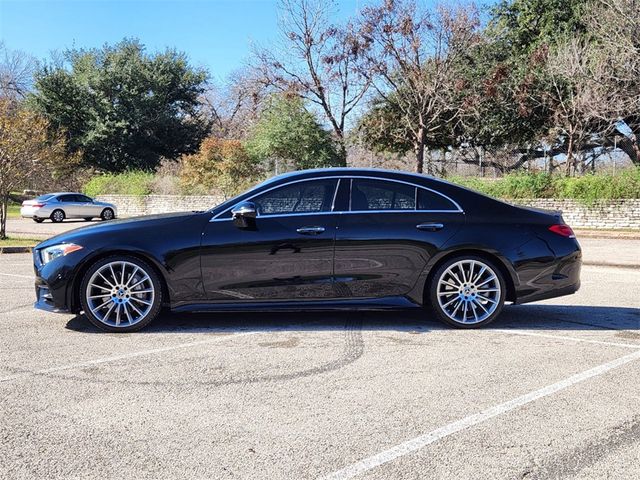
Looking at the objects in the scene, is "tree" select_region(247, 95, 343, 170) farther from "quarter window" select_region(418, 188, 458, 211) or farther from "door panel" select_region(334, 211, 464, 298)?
"door panel" select_region(334, 211, 464, 298)

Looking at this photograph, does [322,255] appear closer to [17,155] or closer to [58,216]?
[17,155]

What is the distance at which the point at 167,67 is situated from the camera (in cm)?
4441

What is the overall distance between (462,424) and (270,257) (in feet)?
9.35

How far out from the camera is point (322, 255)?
614cm

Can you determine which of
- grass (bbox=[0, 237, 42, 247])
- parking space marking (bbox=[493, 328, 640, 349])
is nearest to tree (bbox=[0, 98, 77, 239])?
grass (bbox=[0, 237, 42, 247])

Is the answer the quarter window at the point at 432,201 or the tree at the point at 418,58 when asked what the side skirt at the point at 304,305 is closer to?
the quarter window at the point at 432,201

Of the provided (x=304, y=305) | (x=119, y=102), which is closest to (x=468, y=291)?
(x=304, y=305)

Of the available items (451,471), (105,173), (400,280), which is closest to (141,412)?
(451,471)

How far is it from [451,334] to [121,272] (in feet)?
10.5

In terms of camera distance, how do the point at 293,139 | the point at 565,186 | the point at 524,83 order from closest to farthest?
the point at 565,186 < the point at 293,139 < the point at 524,83

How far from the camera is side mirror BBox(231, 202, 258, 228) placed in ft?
19.7

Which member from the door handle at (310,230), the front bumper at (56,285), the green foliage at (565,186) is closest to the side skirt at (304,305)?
the door handle at (310,230)

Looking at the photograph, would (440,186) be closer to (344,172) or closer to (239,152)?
(344,172)

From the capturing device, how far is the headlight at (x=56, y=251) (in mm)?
6023
